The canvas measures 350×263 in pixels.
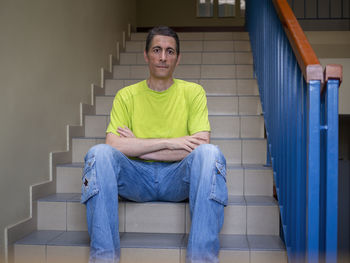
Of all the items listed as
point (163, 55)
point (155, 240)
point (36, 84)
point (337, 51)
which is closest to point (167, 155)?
point (155, 240)

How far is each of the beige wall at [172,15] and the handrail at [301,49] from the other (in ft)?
15.8

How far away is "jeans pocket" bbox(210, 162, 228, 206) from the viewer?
141cm

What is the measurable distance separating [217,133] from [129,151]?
3.33 ft

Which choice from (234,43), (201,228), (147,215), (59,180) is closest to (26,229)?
(59,180)

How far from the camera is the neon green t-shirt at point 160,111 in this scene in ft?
5.96

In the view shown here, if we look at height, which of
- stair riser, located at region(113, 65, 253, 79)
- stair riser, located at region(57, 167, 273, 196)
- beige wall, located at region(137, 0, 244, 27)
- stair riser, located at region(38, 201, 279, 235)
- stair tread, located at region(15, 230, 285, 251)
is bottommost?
stair tread, located at region(15, 230, 285, 251)

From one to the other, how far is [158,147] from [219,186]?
0.38 m

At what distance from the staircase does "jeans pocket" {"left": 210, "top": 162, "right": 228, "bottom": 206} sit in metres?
0.28

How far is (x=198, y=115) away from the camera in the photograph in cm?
179

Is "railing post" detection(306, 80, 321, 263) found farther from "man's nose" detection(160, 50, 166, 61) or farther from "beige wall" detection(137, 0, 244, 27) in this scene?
"beige wall" detection(137, 0, 244, 27)

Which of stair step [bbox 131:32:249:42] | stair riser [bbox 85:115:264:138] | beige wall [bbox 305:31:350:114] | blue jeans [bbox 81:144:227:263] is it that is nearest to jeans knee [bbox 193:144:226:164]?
blue jeans [bbox 81:144:227:263]

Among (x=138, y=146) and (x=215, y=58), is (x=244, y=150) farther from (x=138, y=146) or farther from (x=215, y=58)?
(x=215, y=58)

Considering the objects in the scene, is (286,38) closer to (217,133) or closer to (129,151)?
(129,151)

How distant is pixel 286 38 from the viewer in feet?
5.11
